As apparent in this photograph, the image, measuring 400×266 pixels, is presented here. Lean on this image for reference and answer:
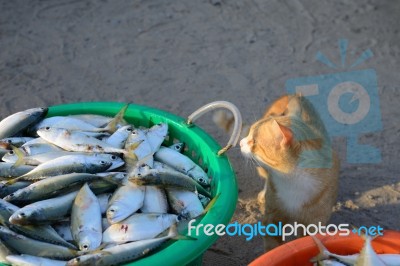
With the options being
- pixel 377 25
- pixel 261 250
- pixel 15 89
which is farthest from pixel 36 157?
pixel 377 25

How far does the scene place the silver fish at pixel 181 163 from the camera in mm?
2461

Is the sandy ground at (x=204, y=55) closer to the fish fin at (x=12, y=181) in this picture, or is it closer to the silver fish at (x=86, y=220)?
the silver fish at (x=86, y=220)

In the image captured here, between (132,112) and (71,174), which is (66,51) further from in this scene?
(71,174)

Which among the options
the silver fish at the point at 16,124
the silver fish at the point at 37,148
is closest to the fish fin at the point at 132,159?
the silver fish at the point at 37,148

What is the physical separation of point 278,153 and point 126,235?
0.80m

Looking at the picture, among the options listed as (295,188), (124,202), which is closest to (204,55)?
(295,188)

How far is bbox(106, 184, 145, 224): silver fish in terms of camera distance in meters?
2.15

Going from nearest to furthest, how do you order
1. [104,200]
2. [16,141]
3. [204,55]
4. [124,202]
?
[124,202], [104,200], [16,141], [204,55]

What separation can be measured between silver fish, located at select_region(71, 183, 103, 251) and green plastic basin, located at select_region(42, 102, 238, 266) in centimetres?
23

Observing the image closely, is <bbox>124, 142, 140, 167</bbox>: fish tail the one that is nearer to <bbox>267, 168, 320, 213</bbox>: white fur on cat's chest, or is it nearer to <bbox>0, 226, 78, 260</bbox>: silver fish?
<bbox>0, 226, 78, 260</bbox>: silver fish

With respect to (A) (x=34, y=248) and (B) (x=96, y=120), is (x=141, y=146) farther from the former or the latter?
(A) (x=34, y=248)

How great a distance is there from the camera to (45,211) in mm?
2115

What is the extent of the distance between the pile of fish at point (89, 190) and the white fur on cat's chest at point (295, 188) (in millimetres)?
373

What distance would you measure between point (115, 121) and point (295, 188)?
3.14 ft
